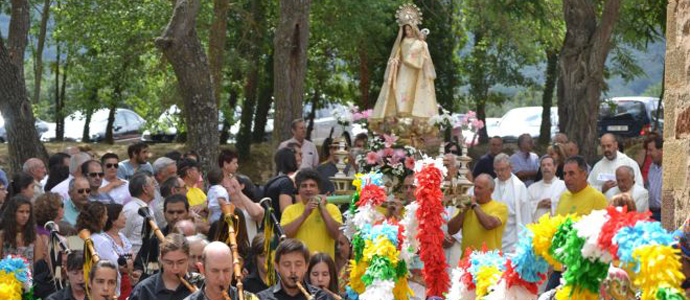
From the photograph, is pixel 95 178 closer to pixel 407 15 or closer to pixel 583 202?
pixel 407 15

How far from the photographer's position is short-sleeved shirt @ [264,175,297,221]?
44.6 ft

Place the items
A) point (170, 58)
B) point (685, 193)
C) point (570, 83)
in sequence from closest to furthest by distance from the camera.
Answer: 1. point (685, 193)
2. point (170, 58)
3. point (570, 83)

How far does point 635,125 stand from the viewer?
31.1 m

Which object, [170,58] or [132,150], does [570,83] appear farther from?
[132,150]

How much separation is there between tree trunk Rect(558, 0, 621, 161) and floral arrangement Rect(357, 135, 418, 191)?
6487 millimetres

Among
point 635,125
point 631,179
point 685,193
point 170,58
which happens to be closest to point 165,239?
point 685,193

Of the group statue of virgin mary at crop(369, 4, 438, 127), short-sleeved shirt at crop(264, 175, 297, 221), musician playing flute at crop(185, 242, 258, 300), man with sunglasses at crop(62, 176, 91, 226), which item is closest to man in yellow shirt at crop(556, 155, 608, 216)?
short-sleeved shirt at crop(264, 175, 297, 221)

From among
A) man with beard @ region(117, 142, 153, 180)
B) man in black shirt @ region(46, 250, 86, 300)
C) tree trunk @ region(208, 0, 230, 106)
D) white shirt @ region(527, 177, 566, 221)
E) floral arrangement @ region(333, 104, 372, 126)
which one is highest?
tree trunk @ region(208, 0, 230, 106)

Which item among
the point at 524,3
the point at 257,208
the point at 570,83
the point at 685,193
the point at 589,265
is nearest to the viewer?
the point at 589,265

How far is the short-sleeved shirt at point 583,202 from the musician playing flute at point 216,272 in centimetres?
533

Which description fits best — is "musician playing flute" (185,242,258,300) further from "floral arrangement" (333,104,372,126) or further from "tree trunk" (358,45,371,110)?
"tree trunk" (358,45,371,110)

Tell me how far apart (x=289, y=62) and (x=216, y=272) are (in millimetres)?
11204

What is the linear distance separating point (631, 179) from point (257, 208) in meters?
3.66

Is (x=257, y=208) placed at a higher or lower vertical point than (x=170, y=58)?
lower
